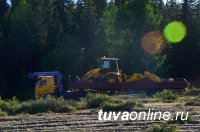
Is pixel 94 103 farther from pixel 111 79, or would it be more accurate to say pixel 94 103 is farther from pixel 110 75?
pixel 110 75

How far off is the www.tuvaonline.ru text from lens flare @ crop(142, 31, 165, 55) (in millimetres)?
33501

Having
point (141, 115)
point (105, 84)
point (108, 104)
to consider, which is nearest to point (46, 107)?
point (108, 104)

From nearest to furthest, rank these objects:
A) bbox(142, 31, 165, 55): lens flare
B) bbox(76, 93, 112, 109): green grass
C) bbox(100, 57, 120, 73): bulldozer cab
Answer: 1. bbox(76, 93, 112, 109): green grass
2. bbox(100, 57, 120, 73): bulldozer cab
3. bbox(142, 31, 165, 55): lens flare

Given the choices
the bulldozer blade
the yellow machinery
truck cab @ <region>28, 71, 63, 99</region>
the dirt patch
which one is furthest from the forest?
the dirt patch

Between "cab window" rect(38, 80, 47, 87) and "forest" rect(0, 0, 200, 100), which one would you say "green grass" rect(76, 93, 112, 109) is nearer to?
"cab window" rect(38, 80, 47, 87)

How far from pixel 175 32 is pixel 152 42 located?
8265mm

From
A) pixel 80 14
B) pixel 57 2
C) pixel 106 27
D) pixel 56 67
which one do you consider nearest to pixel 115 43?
pixel 106 27

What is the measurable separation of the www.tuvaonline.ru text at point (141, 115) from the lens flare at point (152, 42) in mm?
33501

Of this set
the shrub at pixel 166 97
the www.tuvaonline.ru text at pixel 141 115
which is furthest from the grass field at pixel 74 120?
the shrub at pixel 166 97

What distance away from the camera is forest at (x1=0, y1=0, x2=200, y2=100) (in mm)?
55719

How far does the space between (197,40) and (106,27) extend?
10.8 metres

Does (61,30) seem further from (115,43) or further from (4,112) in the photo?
(4,112)

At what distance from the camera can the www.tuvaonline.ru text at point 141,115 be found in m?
18.5

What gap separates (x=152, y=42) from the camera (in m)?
56.0
